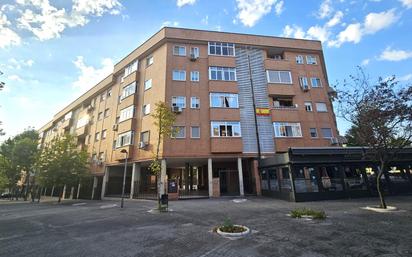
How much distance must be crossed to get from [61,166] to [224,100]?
2230 centimetres

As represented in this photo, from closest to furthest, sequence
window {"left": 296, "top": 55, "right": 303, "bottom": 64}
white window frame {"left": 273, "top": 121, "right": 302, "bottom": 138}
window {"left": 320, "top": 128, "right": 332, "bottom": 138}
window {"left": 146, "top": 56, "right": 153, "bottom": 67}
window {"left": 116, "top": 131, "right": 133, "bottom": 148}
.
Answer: white window frame {"left": 273, "top": 121, "right": 302, "bottom": 138}, window {"left": 116, "top": 131, "right": 133, "bottom": 148}, window {"left": 320, "top": 128, "right": 332, "bottom": 138}, window {"left": 146, "top": 56, "right": 153, "bottom": 67}, window {"left": 296, "top": 55, "right": 303, "bottom": 64}

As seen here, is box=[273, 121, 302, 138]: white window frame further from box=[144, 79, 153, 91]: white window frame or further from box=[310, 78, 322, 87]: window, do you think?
box=[144, 79, 153, 91]: white window frame

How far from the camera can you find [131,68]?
30.0 metres

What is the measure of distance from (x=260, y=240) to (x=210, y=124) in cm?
1689

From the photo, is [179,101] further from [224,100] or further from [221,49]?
[221,49]

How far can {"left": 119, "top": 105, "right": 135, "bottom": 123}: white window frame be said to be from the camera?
87.8 ft

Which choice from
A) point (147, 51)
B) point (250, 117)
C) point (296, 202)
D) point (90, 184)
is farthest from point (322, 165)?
point (90, 184)

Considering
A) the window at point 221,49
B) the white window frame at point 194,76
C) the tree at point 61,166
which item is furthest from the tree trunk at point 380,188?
the tree at point 61,166

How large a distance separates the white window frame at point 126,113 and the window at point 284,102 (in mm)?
17369

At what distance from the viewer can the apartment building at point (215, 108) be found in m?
23.2

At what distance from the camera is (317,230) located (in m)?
8.09

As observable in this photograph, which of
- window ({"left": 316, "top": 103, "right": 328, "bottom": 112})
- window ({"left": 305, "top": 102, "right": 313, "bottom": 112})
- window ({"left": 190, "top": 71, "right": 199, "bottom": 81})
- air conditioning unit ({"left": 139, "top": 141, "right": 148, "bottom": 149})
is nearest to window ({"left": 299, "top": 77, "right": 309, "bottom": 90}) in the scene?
Result: window ({"left": 305, "top": 102, "right": 313, "bottom": 112})

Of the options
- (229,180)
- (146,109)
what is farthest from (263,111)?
(146,109)

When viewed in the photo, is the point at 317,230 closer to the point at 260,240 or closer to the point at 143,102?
the point at 260,240
